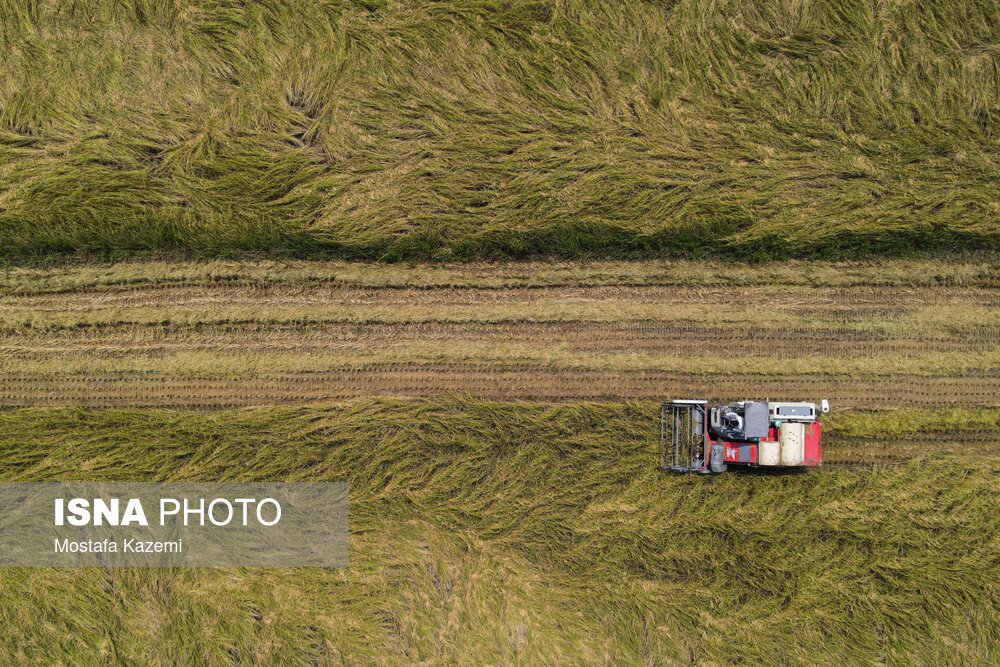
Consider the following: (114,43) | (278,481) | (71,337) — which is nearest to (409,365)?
(278,481)

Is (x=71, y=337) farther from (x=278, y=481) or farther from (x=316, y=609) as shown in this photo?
(x=316, y=609)

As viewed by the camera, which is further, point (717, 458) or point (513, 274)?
point (513, 274)

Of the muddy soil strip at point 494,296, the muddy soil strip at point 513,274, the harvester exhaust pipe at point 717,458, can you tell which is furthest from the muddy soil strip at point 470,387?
the muddy soil strip at point 513,274

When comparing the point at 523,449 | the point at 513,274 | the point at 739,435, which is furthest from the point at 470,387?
the point at 739,435

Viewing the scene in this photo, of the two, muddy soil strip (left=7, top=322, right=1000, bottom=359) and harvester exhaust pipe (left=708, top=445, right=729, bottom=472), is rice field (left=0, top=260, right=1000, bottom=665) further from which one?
harvester exhaust pipe (left=708, top=445, right=729, bottom=472)

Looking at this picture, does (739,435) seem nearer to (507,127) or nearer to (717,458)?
(717,458)

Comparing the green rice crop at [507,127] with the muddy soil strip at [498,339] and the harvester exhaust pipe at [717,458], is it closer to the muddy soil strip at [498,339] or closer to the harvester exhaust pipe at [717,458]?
the muddy soil strip at [498,339]
